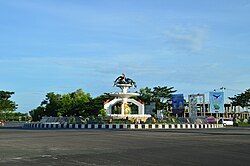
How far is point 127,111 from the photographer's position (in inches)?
1743

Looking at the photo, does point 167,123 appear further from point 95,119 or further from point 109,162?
point 109,162

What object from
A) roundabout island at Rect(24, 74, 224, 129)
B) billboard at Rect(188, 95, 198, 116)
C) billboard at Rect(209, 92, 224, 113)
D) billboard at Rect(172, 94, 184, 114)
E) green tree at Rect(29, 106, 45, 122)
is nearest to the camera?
roundabout island at Rect(24, 74, 224, 129)

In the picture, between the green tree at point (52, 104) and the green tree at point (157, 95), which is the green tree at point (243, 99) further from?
the green tree at point (52, 104)

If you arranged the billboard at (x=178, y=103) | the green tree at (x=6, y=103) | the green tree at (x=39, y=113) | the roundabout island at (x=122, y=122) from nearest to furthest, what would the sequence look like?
the roundabout island at (x=122, y=122) → the billboard at (x=178, y=103) → the green tree at (x=6, y=103) → the green tree at (x=39, y=113)

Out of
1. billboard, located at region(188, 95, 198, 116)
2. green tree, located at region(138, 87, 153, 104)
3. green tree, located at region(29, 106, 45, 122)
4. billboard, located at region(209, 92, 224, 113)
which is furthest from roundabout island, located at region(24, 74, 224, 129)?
green tree, located at region(29, 106, 45, 122)

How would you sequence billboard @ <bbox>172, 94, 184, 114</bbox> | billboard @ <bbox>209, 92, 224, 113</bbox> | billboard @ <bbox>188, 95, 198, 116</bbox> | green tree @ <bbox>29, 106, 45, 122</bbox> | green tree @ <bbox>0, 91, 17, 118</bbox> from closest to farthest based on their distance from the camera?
billboard @ <bbox>188, 95, 198, 116</bbox> → billboard @ <bbox>209, 92, 224, 113</bbox> → billboard @ <bbox>172, 94, 184, 114</bbox> → green tree @ <bbox>0, 91, 17, 118</bbox> → green tree @ <bbox>29, 106, 45, 122</bbox>

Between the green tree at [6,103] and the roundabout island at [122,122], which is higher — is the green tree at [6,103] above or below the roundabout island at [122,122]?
above

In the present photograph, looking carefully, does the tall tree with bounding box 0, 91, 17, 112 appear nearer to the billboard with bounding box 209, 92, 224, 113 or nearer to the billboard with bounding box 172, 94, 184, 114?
the billboard with bounding box 172, 94, 184, 114

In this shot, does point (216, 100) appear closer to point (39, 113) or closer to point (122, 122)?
point (122, 122)

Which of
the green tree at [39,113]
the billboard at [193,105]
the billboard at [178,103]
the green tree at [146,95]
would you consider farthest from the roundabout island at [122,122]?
the green tree at [39,113]

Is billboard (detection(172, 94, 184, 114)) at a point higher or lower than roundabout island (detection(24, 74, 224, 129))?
higher

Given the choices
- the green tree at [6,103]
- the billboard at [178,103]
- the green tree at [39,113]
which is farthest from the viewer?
the green tree at [39,113]

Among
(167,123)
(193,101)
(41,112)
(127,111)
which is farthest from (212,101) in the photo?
(41,112)

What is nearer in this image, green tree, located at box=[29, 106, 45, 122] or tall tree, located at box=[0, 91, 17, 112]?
tall tree, located at box=[0, 91, 17, 112]
